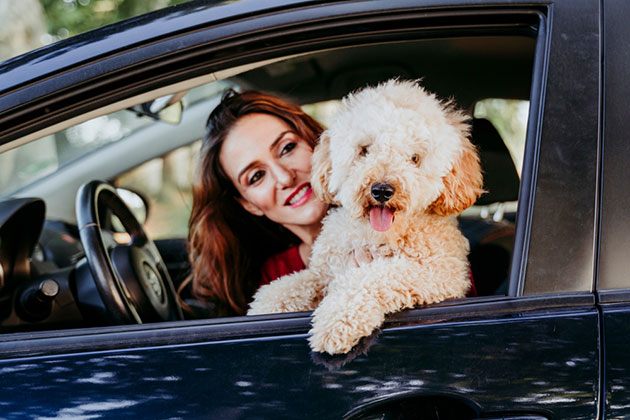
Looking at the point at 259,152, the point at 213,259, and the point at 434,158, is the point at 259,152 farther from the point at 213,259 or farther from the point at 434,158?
the point at 434,158

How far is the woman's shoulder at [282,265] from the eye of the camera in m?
2.62

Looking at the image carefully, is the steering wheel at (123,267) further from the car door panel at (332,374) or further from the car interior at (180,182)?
the car door panel at (332,374)

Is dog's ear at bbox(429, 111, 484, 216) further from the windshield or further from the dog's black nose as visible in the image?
the windshield

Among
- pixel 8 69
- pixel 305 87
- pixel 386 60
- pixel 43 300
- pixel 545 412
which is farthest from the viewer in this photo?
pixel 305 87

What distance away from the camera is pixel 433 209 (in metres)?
1.94

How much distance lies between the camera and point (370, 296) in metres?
1.67

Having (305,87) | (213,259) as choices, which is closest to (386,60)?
(305,87)

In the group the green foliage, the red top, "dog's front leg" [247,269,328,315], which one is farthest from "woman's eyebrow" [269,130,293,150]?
the green foliage

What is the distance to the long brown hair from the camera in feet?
8.39

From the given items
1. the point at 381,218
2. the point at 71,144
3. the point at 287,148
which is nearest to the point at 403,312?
the point at 381,218

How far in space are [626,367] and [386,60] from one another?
1.74m

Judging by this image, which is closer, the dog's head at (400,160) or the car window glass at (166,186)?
the dog's head at (400,160)

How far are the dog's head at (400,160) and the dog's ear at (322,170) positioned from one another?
21 mm

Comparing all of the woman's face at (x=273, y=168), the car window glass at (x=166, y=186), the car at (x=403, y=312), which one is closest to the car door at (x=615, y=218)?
the car at (x=403, y=312)
